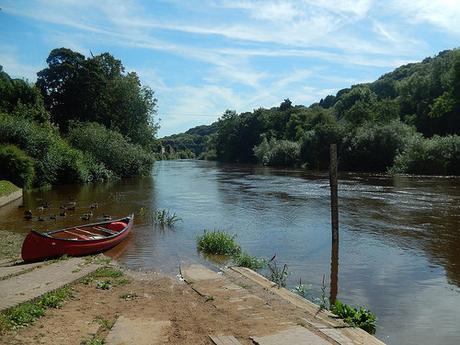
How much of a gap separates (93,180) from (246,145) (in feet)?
244

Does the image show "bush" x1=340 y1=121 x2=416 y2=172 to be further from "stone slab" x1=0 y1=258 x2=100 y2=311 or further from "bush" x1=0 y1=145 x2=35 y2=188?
"stone slab" x1=0 y1=258 x2=100 y2=311

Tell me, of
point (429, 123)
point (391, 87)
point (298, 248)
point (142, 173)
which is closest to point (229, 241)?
point (298, 248)

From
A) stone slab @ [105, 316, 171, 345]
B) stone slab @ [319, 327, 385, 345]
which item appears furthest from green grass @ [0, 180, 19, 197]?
stone slab @ [319, 327, 385, 345]

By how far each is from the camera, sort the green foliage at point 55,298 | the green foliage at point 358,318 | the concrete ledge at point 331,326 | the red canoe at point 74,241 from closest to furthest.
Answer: the concrete ledge at point 331,326
the green foliage at point 55,298
the green foliage at point 358,318
the red canoe at point 74,241

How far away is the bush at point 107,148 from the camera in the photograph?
49.9m

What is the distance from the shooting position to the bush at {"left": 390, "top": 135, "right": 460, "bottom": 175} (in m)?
48.2

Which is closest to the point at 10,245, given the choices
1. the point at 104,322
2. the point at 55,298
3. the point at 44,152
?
the point at 55,298

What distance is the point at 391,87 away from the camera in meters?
122

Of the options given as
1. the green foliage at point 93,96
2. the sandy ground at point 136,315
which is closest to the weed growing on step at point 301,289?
the sandy ground at point 136,315

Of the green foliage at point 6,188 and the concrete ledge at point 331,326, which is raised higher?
the green foliage at point 6,188

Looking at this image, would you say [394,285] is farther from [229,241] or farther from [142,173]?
[142,173]

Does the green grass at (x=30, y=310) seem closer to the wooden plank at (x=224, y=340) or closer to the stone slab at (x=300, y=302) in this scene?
the wooden plank at (x=224, y=340)

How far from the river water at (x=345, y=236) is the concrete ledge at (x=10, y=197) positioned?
2.06 ft

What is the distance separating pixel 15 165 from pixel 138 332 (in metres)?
30.1
